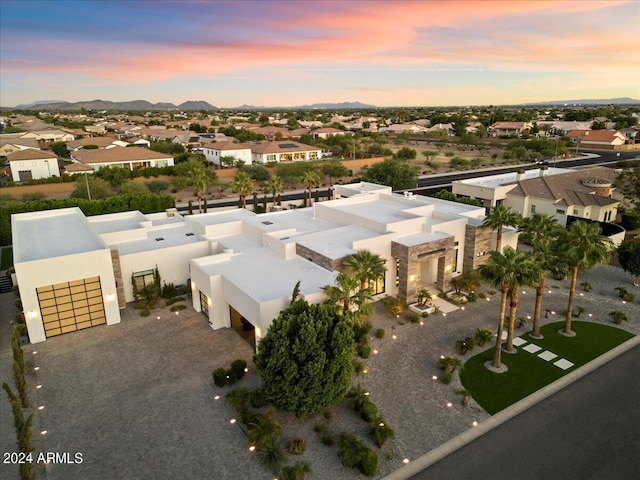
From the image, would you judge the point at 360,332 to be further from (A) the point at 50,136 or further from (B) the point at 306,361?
(A) the point at 50,136

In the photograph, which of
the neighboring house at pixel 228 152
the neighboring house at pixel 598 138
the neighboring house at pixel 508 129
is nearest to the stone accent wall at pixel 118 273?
the neighboring house at pixel 228 152

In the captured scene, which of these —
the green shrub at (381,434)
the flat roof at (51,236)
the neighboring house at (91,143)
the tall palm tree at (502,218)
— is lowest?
the green shrub at (381,434)

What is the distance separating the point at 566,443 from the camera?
20.2 metres

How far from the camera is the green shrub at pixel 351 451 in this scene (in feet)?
60.9

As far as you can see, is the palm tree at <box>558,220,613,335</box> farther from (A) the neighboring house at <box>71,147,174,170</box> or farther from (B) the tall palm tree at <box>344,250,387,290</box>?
(A) the neighboring house at <box>71,147,174,170</box>

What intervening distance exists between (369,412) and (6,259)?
44.0 metres

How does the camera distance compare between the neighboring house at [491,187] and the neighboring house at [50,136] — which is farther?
the neighboring house at [50,136]

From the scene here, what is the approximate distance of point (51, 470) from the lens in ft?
62.4

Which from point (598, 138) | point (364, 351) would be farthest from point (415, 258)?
point (598, 138)

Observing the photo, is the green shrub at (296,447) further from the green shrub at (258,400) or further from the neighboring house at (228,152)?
the neighboring house at (228,152)

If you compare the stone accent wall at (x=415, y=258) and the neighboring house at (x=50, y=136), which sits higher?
the neighboring house at (x=50, y=136)

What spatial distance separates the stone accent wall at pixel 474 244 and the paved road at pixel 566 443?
16.4m

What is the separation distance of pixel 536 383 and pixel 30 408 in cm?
2866

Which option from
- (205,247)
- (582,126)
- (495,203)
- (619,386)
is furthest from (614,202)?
(582,126)
